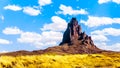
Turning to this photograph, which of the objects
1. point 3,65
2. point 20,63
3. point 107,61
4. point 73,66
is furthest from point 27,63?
point 107,61

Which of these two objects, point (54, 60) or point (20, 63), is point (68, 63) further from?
point (20, 63)

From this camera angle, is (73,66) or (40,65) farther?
(73,66)

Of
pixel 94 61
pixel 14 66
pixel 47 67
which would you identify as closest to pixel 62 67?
pixel 47 67

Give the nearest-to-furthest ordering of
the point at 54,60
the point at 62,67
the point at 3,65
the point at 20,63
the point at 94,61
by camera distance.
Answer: the point at 3,65 → the point at 20,63 → the point at 62,67 → the point at 54,60 → the point at 94,61

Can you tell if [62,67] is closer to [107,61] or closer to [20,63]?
[20,63]

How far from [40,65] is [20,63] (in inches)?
104

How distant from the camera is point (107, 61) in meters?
46.9

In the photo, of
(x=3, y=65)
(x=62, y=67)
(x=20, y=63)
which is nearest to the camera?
(x=3, y=65)

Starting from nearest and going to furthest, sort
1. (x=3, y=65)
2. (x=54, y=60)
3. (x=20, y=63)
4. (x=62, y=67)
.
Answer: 1. (x=3, y=65)
2. (x=20, y=63)
3. (x=62, y=67)
4. (x=54, y=60)

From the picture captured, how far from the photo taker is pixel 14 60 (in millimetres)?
32375

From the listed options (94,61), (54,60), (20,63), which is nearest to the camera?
(20,63)

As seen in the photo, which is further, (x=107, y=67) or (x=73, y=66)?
(x=107, y=67)

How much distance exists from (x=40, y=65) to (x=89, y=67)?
8.14m

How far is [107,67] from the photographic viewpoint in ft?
136
